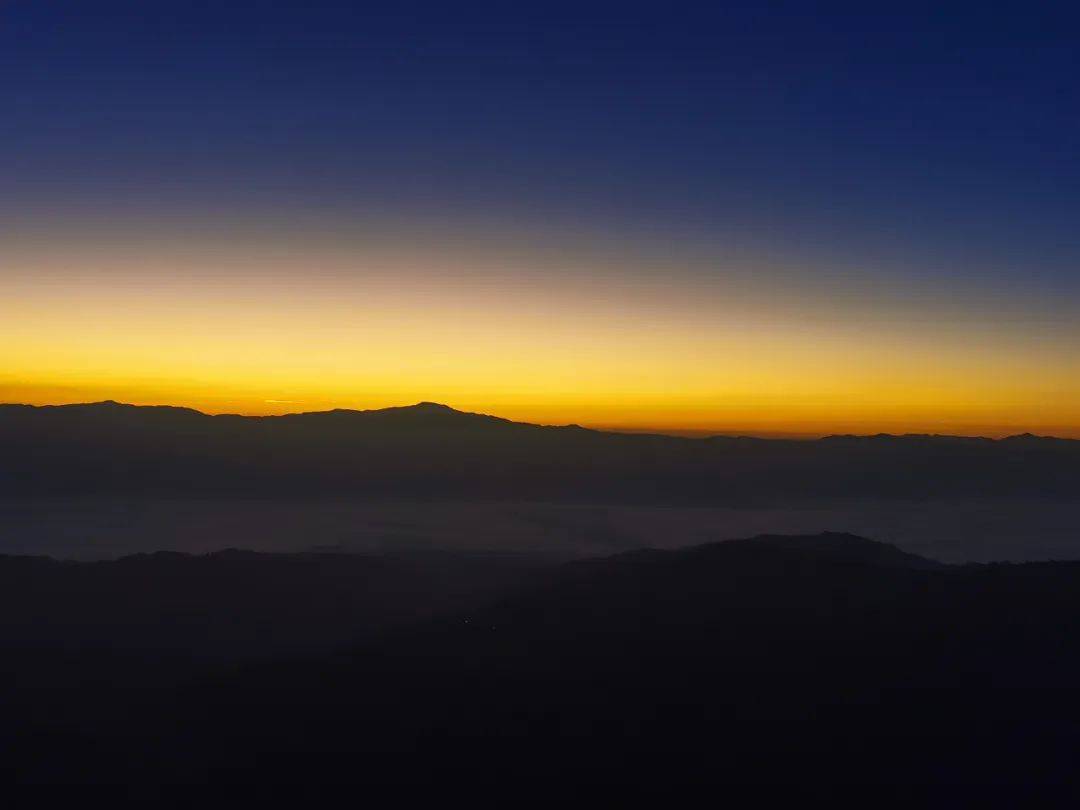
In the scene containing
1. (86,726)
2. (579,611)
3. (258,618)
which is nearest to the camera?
(86,726)

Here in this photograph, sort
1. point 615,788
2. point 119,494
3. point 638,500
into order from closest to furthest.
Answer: point 615,788, point 119,494, point 638,500

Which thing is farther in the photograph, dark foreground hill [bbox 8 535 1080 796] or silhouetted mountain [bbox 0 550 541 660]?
silhouetted mountain [bbox 0 550 541 660]

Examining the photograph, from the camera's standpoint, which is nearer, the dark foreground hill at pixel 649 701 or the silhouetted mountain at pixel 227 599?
the dark foreground hill at pixel 649 701

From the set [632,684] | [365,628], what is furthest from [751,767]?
[365,628]

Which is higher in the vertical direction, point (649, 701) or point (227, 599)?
point (649, 701)

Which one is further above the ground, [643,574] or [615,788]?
[643,574]

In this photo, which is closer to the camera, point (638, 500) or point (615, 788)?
point (615, 788)

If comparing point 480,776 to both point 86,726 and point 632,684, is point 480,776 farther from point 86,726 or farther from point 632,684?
point 86,726

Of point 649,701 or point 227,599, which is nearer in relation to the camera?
point 649,701
